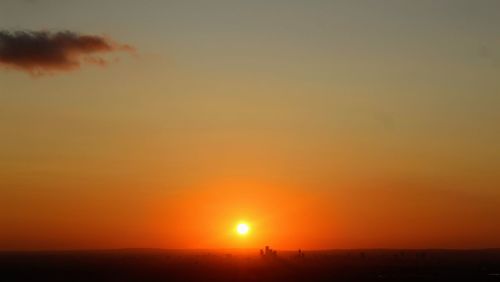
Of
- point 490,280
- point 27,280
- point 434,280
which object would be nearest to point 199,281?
point 27,280

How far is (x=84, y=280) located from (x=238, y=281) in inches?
913

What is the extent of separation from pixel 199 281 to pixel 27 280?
25.4m

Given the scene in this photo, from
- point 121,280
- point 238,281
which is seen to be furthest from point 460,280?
point 121,280

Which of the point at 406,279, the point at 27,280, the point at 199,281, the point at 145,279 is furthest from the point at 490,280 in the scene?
the point at 27,280

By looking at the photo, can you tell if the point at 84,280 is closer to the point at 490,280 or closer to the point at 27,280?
the point at 27,280

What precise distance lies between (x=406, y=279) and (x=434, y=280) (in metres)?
4.20

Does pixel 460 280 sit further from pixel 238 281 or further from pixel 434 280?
pixel 238 281

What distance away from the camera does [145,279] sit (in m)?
108

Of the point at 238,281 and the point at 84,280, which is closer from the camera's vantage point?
the point at 238,281

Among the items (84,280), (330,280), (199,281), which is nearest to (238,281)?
(199,281)

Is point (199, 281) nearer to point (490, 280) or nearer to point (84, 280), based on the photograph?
point (84, 280)

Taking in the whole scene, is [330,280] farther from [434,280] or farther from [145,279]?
[145,279]

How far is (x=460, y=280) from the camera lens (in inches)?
4035

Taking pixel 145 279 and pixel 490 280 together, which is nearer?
pixel 490 280
